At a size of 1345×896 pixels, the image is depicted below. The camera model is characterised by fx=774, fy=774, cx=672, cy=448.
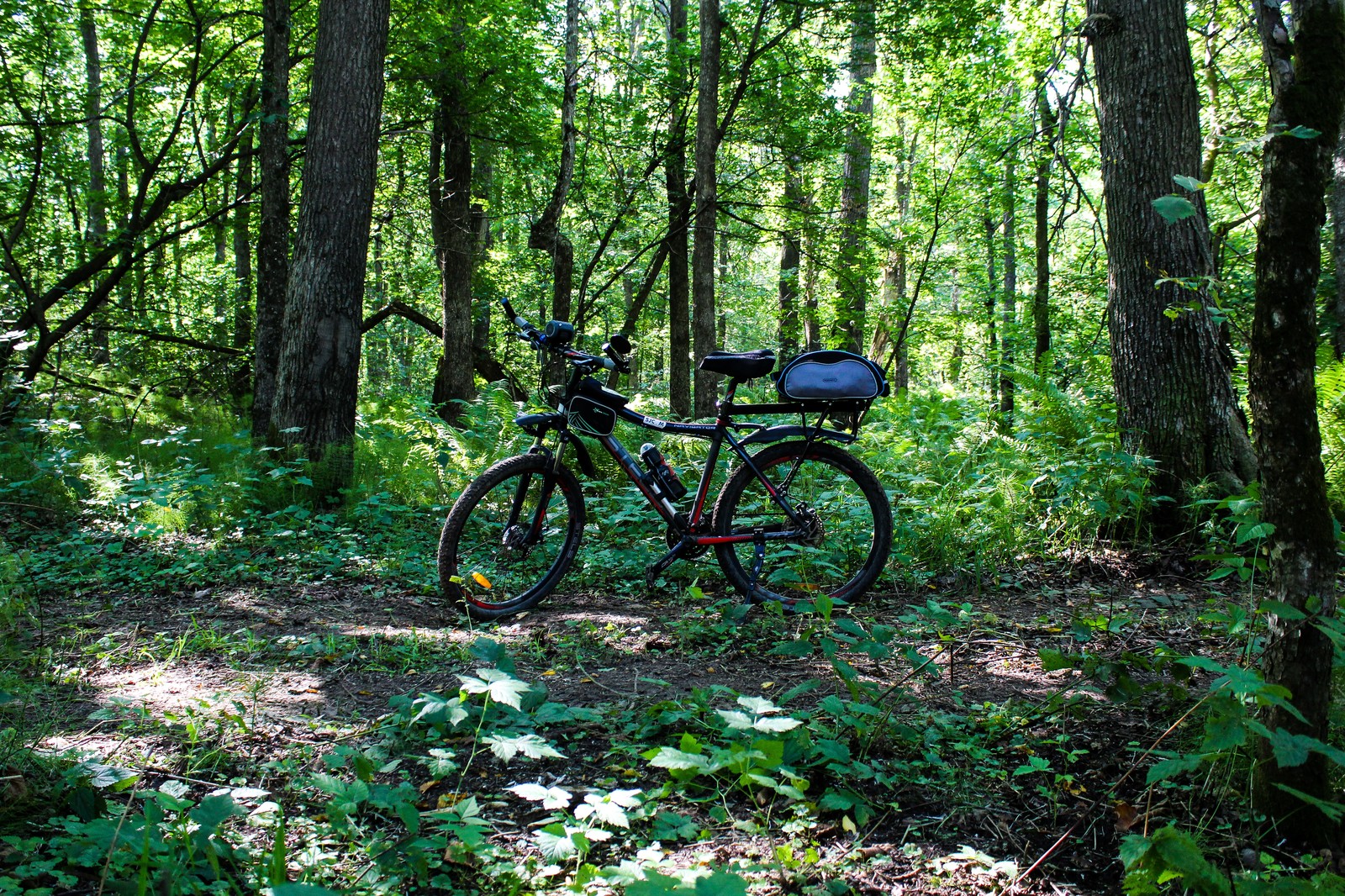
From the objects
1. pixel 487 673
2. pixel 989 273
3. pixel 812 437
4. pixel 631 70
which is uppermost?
pixel 631 70

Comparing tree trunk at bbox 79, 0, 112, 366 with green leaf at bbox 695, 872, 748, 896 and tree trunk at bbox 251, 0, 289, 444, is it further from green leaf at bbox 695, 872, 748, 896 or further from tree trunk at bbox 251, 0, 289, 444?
green leaf at bbox 695, 872, 748, 896

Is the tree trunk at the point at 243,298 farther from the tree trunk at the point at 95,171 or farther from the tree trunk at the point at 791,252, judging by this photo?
the tree trunk at the point at 791,252

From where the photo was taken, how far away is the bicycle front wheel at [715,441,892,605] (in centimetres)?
411

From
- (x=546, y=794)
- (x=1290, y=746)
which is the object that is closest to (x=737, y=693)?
(x=546, y=794)

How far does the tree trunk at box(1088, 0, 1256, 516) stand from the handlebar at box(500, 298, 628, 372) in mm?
3220

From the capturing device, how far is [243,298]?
40.1 feet

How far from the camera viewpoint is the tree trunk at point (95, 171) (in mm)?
8835

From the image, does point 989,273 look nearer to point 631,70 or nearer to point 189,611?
point 631,70

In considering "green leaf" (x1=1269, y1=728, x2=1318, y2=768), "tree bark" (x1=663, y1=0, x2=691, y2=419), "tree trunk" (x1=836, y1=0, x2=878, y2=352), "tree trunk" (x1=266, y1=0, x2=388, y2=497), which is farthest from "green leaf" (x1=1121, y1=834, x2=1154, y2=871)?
"tree trunk" (x1=836, y1=0, x2=878, y2=352)

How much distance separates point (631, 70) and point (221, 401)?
7460mm

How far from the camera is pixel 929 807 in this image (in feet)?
7.04

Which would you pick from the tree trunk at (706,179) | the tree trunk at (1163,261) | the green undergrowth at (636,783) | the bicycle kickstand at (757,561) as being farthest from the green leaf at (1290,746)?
the tree trunk at (706,179)

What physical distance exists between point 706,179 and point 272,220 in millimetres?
4432

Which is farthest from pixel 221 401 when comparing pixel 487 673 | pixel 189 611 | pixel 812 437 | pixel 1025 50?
pixel 1025 50
